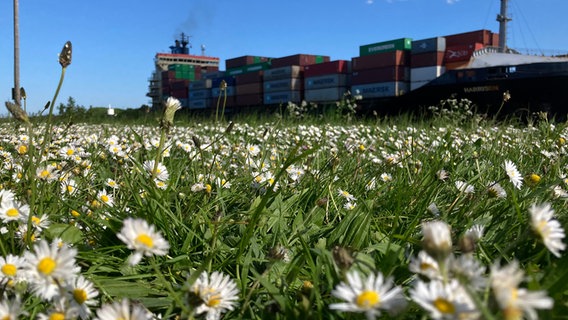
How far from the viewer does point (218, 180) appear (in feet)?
6.00

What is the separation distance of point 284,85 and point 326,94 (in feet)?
14.6

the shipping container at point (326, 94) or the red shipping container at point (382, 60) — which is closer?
the red shipping container at point (382, 60)

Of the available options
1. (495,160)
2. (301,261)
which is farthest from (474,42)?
(301,261)

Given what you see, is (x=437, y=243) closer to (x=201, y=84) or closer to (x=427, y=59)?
(x=427, y=59)

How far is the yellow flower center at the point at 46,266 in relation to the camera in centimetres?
67

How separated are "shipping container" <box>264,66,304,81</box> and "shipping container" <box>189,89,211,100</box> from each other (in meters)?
6.13

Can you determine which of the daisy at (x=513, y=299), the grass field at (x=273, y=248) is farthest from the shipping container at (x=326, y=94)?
the daisy at (x=513, y=299)

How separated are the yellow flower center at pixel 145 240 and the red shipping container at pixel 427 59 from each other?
2872cm

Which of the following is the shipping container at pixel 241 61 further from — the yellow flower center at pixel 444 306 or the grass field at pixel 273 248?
the yellow flower center at pixel 444 306

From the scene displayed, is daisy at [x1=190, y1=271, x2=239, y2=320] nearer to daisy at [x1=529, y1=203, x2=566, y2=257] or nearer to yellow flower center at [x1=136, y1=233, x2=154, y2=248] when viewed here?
yellow flower center at [x1=136, y1=233, x2=154, y2=248]

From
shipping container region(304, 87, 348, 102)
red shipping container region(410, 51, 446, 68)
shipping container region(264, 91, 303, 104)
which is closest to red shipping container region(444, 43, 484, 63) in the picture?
red shipping container region(410, 51, 446, 68)

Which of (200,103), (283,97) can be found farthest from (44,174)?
(200,103)

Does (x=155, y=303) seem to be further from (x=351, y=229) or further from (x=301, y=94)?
(x=301, y=94)

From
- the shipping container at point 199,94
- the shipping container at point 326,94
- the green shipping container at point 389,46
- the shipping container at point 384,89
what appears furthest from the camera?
the shipping container at point 199,94
